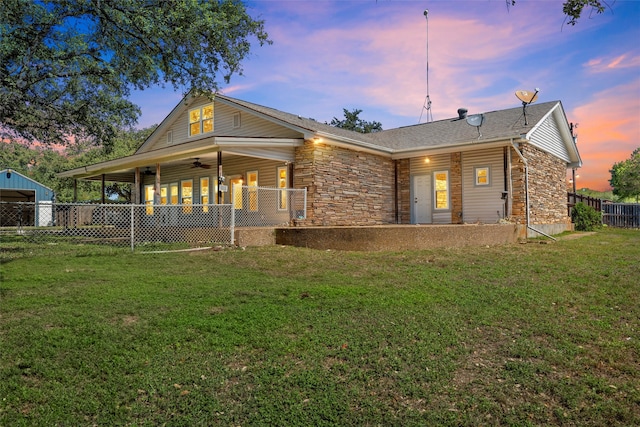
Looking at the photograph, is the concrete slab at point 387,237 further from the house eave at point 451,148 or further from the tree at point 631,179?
the tree at point 631,179

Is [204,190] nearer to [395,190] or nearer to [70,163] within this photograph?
[395,190]

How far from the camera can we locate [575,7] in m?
4.50

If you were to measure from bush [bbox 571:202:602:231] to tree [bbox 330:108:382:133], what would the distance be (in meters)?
20.5

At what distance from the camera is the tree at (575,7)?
436 centimetres

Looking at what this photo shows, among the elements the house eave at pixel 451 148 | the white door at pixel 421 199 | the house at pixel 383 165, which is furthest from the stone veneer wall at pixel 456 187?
the white door at pixel 421 199

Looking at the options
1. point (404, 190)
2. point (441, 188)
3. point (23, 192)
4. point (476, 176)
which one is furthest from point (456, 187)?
point (23, 192)

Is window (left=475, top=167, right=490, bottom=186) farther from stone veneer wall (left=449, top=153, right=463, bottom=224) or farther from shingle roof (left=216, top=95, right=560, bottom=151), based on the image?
shingle roof (left=216, top=95, right=560, bottom=151)

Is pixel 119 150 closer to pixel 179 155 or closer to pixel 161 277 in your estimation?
pixel 179 155

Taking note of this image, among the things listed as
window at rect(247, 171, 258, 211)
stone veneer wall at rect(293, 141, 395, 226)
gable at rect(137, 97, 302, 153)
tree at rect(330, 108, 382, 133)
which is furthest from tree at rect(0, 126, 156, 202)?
tree at rect(330, 108, 382, 133)

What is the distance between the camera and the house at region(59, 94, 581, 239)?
1303cm

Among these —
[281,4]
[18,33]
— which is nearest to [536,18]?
[281,4]

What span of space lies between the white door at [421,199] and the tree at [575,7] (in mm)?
11112

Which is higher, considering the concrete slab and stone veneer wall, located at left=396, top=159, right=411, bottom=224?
stone veneer wall, located at left=396, top=159, right=411, bottom=224

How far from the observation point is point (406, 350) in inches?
153
